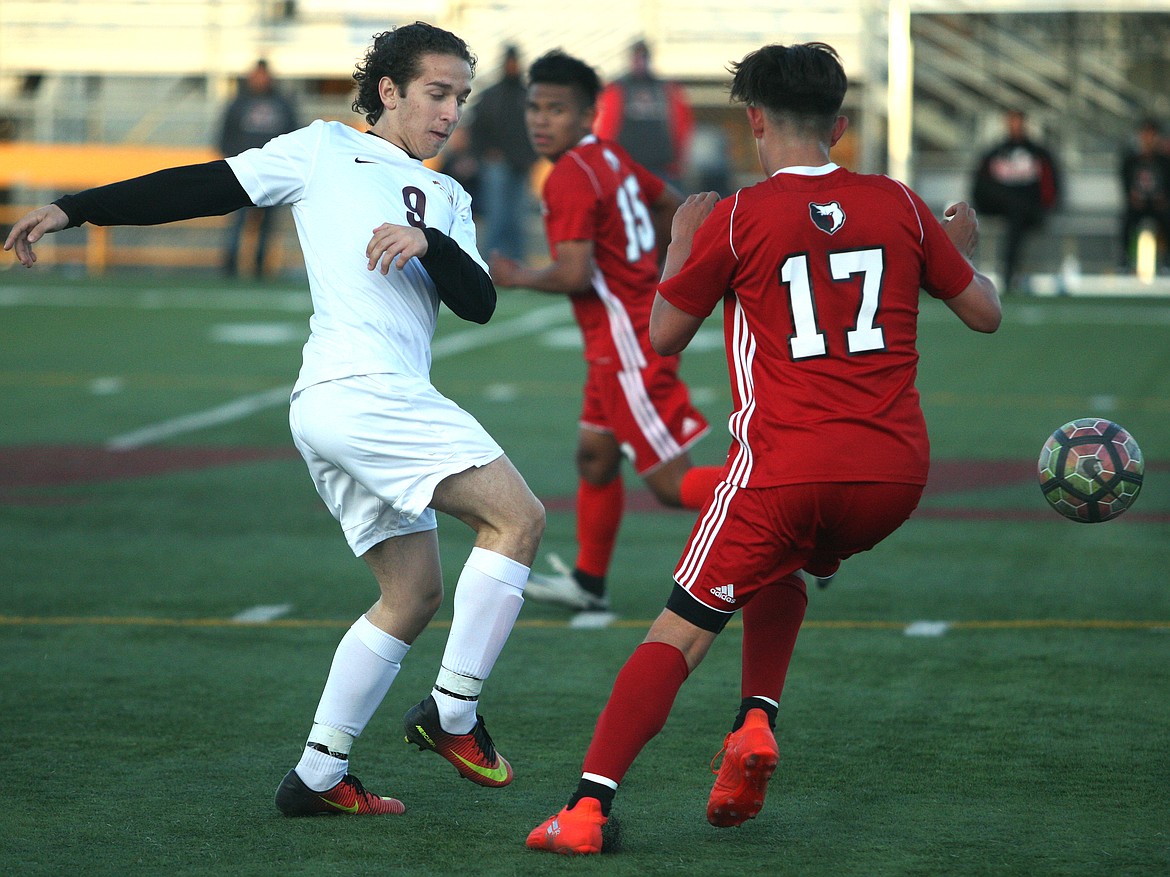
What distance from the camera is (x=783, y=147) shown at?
12.9 feet

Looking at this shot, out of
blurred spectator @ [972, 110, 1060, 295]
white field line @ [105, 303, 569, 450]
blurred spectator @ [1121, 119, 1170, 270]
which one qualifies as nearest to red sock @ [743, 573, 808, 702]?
white field line @ [105, 303, 569, 450]

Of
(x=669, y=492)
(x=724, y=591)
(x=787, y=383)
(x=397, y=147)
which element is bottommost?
(x=669, y=492)

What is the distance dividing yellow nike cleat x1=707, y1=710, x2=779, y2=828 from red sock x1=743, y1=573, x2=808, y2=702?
35 cm

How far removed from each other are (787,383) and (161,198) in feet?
4.97

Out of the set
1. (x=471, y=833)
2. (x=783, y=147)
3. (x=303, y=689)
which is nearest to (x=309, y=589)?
(x=303, y=689)

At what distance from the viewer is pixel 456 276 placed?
13.3 feet

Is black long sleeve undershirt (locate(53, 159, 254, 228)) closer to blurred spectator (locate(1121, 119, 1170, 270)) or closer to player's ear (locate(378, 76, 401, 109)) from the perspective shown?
player's ear (locate(378, 76, 401, 109))

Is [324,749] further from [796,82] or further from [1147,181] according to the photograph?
[1147,181]

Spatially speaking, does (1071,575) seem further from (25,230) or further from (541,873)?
(25,230)

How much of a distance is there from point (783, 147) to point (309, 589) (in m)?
3.68

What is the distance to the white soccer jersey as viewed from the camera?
4133 millimetres

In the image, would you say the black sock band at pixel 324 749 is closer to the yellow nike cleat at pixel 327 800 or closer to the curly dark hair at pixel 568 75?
the yellow nike cleat at pixel 327 800

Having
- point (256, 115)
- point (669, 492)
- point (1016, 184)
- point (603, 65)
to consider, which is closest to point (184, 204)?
point (669, 492)

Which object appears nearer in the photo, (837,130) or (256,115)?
(837,130)
